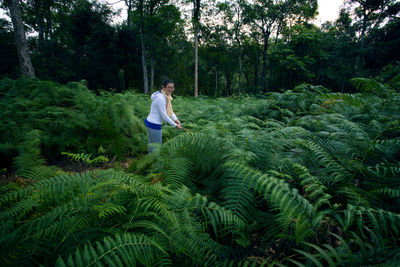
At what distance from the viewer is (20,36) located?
7.32 metres

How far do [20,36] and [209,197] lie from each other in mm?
10460

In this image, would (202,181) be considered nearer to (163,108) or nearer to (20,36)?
(163,108)

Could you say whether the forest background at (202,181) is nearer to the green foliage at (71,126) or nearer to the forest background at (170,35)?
the green foliage at (71,126)

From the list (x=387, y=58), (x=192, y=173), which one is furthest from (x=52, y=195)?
(x=387, y=58)

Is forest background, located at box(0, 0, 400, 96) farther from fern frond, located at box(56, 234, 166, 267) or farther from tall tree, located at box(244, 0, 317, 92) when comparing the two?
fern frond, located at box(56, 234, 166, 267)

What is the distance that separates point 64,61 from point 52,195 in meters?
21.5

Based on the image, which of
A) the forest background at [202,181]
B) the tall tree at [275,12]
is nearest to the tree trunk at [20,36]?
the forest background at [202,181]

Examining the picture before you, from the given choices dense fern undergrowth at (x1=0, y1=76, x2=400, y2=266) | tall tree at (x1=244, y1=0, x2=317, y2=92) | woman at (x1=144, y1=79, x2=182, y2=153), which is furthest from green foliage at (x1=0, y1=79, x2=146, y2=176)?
tall tree at (x1=244, y1=0, x2=317, y2=92)

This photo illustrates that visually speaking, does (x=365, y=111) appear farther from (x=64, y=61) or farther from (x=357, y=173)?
(x=64, y=61)

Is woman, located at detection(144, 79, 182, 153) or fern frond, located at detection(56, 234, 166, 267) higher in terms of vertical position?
woman, located at detection(144, 79, 182, 153)

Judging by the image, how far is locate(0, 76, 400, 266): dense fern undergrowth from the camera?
1.31m

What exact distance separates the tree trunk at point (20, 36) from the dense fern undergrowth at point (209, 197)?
4.50m

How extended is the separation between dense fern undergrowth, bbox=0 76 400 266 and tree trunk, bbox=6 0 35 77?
450 centimetres

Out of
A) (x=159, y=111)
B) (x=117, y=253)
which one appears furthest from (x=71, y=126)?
(x=117, y=253)
